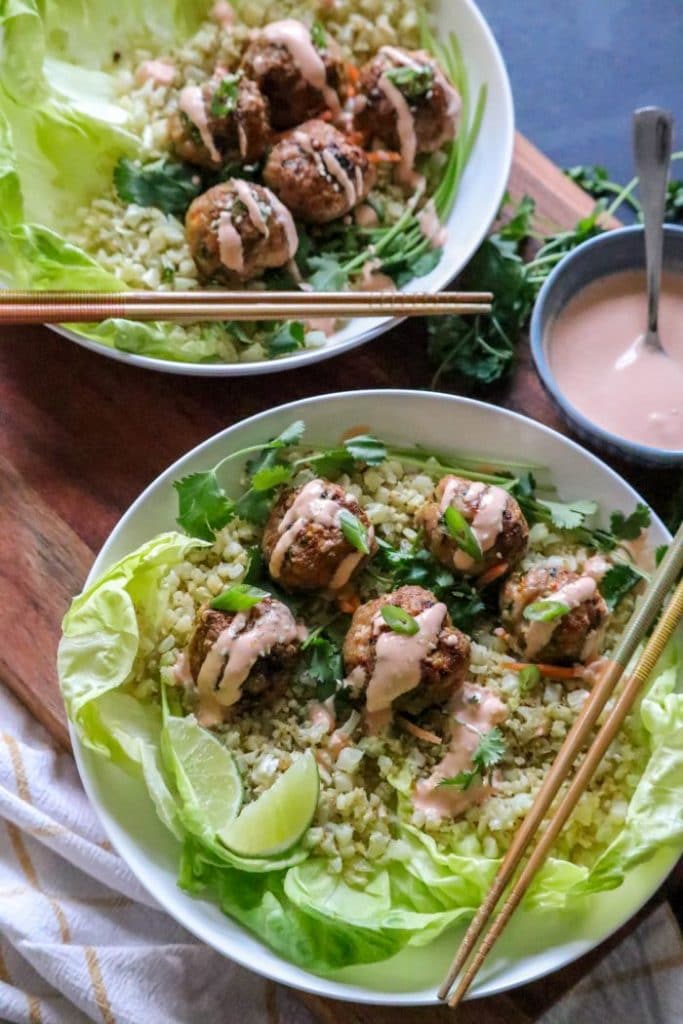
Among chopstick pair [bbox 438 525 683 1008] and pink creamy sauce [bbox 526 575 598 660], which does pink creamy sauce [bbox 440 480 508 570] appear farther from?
chopstick pair [bbox 438 525 683 1008]

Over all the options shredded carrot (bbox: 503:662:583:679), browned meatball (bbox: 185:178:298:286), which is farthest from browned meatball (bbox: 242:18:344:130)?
shredded carrot (bbox: 503:662:583:679)

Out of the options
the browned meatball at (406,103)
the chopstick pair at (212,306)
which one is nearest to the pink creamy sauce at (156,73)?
the browned meatball at (406,103)

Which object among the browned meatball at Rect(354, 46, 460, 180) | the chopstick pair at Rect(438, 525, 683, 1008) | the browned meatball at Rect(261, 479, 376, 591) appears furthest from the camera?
the browned meatball at Rect(354, 46, 460, 180)

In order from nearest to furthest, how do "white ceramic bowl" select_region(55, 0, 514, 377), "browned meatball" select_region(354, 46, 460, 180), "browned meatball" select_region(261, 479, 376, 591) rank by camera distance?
"browned meatball" select_region(261, 479, 376, 591) < "white ceramic bowl" select_region(55, 0, 514, 377) < "browned meatball" select_region(354, 46, 460, 180)

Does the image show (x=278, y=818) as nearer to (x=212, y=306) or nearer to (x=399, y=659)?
(x=399, y=659)

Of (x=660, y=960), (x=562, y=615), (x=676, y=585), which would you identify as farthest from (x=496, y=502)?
(x=660, y=960)

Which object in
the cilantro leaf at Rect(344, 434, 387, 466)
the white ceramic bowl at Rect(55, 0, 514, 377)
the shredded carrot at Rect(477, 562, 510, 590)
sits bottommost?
the shredded carrot at Rect(477, 562, 510, 590)

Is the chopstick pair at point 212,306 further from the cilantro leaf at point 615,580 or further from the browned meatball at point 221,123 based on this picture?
the cilantro leaf at point 615,580

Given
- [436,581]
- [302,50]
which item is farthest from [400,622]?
[302,50]
